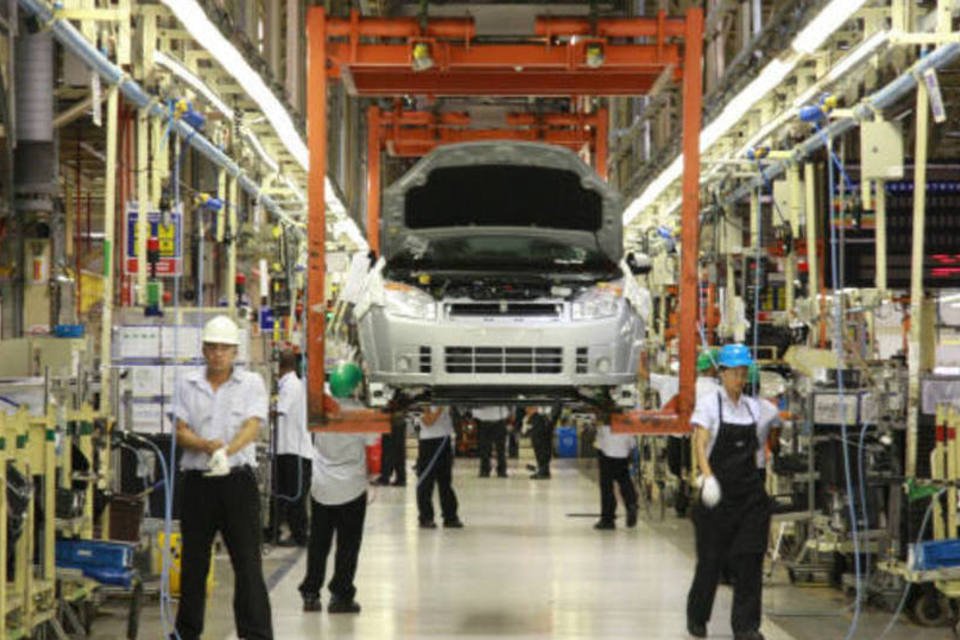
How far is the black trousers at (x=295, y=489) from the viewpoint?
1758cm

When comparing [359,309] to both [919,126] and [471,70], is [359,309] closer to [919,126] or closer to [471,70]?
[471,70]

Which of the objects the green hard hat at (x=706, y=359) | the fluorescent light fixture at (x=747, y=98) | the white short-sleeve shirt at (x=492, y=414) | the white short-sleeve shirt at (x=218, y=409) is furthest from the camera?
the white short-sleeve shirt at (x=492, y=414)

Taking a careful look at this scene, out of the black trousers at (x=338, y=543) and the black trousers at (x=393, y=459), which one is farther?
the black trousers at (x=393, y=459)

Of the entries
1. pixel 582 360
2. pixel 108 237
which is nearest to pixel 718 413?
pixel 582 360

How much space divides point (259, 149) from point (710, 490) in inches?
351

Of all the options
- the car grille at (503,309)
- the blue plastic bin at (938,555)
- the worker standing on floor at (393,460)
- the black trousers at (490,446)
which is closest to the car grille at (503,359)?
the car grille at (503,309)

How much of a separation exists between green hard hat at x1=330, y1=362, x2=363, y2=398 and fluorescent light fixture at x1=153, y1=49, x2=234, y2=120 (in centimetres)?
295

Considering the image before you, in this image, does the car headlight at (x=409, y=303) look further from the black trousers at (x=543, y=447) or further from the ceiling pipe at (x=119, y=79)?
the black trousers at (x=543, y=447)

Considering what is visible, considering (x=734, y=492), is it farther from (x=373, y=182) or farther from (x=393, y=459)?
(x=393, y=459)

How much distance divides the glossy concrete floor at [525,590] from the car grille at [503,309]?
7.07ft

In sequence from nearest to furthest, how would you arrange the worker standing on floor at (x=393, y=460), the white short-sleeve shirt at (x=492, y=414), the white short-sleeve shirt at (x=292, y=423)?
the white short-sleeve shirt at (x=292, y=423), the white short-sleeve shirt at (x=492, y=414), the worker standing on floor at (x=393, y=460)

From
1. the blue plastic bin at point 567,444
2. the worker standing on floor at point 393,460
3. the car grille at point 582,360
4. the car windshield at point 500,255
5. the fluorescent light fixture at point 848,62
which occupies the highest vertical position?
the fluorescent light fixture at point 848,62

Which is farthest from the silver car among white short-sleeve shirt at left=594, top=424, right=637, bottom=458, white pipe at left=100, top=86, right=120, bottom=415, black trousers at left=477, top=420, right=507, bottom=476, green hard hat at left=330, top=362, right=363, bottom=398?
black trousers at left=477, top=420, right=507, bottom=476

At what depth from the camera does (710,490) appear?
35.7 feet
